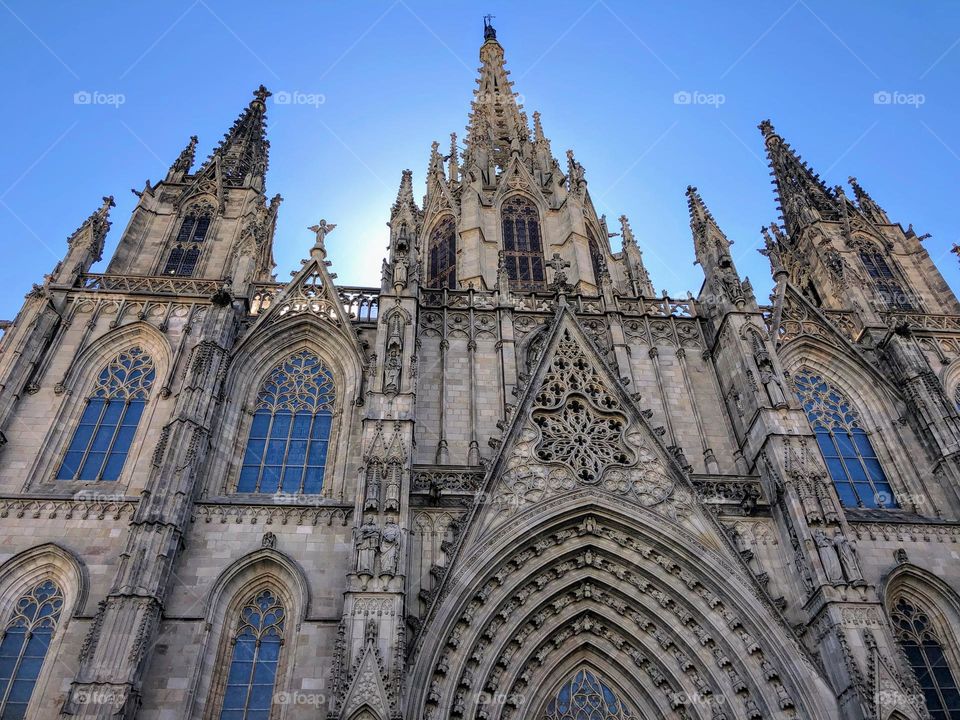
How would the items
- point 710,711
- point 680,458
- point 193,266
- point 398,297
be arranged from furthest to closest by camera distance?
point 193,266, point 398,297, point 680,458, point 710,711

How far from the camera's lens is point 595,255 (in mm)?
27891

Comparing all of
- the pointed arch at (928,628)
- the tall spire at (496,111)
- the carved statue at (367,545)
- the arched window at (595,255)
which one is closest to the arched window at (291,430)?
the carved statue at (367,545)

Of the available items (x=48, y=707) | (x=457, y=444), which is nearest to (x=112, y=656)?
(x=48, y=707)

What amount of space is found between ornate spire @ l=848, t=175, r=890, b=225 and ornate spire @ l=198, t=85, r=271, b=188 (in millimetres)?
23226

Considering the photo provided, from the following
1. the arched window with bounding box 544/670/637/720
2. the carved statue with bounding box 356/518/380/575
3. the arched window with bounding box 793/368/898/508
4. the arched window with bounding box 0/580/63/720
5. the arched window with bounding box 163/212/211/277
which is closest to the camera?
the carved statue with bounding box 356/518/380/575

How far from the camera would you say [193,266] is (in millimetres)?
22672

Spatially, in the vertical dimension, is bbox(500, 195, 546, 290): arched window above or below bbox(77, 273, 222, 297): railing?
above

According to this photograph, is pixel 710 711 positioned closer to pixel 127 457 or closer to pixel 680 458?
pixel 680 458

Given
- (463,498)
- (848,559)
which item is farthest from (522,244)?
(848,559)

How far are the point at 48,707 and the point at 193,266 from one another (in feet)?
43.6

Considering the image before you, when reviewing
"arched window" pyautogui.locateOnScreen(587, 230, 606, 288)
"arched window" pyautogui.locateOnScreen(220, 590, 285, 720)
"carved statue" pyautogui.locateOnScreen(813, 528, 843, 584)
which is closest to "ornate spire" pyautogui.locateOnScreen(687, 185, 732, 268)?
"arched window" pyautogui.locateOnScreen(587, 230, 606, 288)

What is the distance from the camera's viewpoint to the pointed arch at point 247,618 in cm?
1333

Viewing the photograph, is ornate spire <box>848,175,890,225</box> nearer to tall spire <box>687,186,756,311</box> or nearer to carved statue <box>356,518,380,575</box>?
tall spire <box>687,186,756,311</box>

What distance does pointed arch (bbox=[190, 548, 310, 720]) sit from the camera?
43.7 ft
